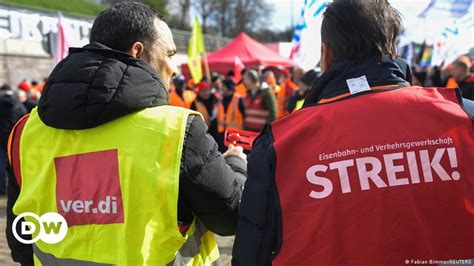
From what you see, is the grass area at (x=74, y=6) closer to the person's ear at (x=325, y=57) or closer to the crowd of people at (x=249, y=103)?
the crowd of people at (x=249, y=103)

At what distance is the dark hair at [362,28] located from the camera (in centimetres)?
158

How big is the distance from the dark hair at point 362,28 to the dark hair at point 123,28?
640 mm

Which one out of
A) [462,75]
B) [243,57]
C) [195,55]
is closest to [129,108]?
[462,75]

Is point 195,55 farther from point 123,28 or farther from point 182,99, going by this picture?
point 123,28

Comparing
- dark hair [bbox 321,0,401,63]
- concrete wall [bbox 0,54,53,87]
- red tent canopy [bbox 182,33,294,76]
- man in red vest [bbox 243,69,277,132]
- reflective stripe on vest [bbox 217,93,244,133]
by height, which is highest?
dark hair [bbox 321,0,401,63]

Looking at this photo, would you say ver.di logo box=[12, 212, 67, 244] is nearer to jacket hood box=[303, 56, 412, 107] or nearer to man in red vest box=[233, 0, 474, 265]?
man in red vest box=[233, 0, 474, 265]

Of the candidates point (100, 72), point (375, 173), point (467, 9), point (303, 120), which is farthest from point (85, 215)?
point (467, 9)

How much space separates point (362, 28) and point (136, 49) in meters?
0.78

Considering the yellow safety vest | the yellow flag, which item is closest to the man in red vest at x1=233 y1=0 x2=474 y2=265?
the yellow safety vest

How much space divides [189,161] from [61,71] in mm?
523

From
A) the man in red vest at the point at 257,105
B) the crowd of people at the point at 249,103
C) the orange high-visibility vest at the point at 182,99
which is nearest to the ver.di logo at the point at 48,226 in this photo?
the crowd of people at the point at 249,103

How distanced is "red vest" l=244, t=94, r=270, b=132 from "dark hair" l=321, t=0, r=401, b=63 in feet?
19.6

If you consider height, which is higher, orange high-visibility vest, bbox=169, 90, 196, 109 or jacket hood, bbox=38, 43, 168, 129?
jacket hood, bbox=38, 43, 168, 129

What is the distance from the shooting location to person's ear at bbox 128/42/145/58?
180cm
